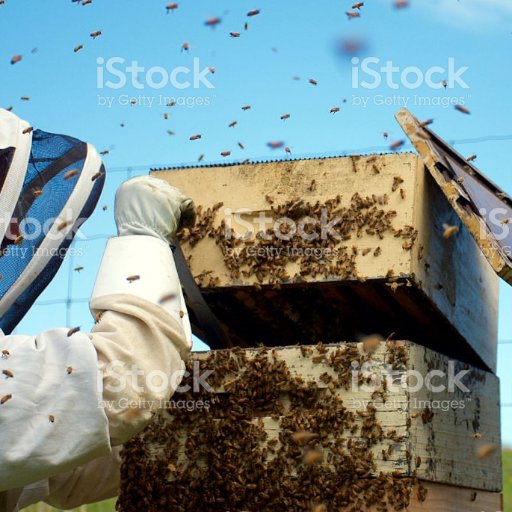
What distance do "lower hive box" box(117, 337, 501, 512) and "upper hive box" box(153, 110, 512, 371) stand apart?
0.28 metres

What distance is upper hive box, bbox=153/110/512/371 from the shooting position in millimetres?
3205

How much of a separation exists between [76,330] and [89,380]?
0.18 m

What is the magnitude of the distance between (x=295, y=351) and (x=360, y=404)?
290 mm

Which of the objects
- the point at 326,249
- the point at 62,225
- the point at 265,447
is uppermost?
the point at 62,225

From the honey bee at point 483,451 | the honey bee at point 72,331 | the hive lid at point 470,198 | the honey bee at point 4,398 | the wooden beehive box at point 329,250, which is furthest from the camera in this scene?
the honey bee at point 483,451

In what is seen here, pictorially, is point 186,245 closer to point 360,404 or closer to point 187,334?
point 187,334

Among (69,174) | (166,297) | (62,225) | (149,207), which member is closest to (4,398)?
(166,297)

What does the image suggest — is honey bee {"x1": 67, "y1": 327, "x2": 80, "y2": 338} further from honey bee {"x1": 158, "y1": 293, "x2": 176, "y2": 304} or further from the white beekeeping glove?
honey bee {"x1": 158, "y1": 293, "x2": 176, "y2": 304}

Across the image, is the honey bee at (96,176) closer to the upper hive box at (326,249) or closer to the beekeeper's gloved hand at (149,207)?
the beekeeper's gloved hand at (149,207)

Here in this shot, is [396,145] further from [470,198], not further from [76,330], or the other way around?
[76,330]

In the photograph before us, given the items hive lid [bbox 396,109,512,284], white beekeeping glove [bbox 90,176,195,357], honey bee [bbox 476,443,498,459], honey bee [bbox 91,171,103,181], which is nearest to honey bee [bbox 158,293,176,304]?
white beekeeping glove [bbox 90,176,195,357]

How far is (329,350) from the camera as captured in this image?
3.06 meters

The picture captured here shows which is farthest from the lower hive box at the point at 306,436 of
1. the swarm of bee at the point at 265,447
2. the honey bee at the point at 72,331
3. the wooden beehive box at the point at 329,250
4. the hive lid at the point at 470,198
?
the honey bee at the point at 72,331

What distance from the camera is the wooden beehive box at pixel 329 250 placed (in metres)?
3.20
